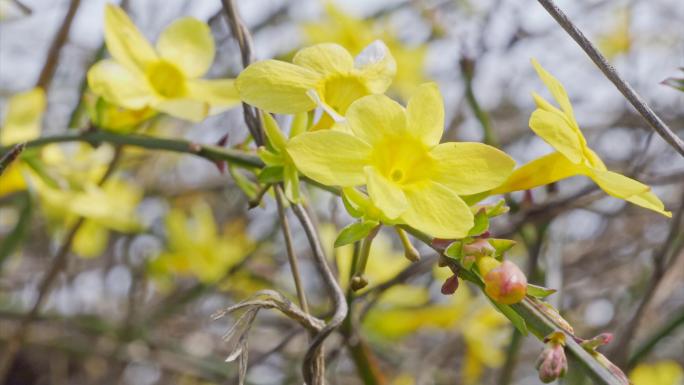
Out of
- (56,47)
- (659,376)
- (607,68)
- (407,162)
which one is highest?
(607,68)

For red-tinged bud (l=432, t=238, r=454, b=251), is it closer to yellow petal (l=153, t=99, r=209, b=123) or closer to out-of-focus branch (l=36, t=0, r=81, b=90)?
yellow petal (l=153, t=99, r=209, b=123)

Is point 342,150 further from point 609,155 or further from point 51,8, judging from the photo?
point 609,155

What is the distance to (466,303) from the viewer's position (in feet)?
6.15

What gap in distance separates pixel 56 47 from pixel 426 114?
3.47 ft

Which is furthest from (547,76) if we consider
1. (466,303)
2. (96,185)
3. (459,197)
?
(466,303)

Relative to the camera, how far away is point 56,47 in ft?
5.26

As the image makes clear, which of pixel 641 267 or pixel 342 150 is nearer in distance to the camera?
pixel 342 150

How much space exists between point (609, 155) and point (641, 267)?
0.38 m

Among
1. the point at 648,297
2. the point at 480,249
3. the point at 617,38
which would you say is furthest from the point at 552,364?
the point at 617,38

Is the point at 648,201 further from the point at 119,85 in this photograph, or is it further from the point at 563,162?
the point at 119,85

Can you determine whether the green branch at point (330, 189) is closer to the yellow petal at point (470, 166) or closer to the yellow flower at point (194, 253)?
the yellow petal at point (470, 166)

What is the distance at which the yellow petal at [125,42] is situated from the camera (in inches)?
41.0

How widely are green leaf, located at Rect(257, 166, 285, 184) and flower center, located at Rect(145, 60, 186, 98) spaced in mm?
307

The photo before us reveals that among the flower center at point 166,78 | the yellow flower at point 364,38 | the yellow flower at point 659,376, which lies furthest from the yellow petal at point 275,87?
the yellow flower at point 659,376
